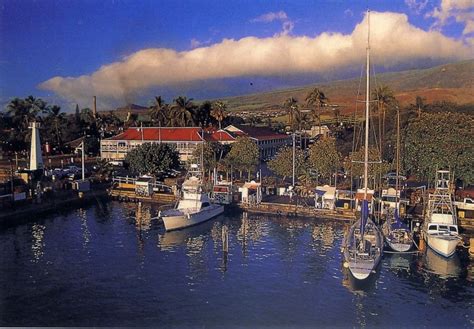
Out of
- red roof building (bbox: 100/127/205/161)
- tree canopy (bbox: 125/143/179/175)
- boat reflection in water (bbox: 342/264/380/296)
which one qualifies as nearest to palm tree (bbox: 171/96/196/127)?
red roof building (bbox: 100/127/205/161)

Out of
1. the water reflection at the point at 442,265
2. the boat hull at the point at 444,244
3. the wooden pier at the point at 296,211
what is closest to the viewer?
the water reflection at the point at 442,265

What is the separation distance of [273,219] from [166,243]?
551 cm

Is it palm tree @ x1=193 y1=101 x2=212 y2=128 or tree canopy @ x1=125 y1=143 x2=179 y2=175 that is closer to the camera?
tree canopy @ x1=125 y1=143 x2=179 y2=175

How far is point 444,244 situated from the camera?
52.9ft

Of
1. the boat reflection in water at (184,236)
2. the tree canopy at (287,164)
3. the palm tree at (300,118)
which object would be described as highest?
the palm tree at (300,118)

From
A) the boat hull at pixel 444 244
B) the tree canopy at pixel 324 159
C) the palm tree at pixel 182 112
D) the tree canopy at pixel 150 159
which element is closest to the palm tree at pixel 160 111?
the palm tree at pixel 182 112

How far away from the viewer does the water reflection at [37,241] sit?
1611 centimetres

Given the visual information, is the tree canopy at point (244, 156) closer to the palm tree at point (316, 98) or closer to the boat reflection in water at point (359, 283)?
the palm tree at point (316, 98)

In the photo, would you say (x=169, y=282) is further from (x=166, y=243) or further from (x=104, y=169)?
(x=104, y=169)

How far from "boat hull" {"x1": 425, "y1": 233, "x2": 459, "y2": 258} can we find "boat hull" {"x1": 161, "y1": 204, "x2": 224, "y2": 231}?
29.4ft

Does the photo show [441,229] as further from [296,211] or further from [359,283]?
[296,211]

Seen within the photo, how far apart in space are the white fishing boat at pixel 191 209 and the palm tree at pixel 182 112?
20.4m

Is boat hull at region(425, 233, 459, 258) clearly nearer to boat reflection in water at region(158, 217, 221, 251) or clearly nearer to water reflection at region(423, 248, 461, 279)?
water reflection at region(423, 248, 461, 279)

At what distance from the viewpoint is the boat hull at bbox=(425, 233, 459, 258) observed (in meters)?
16.1
